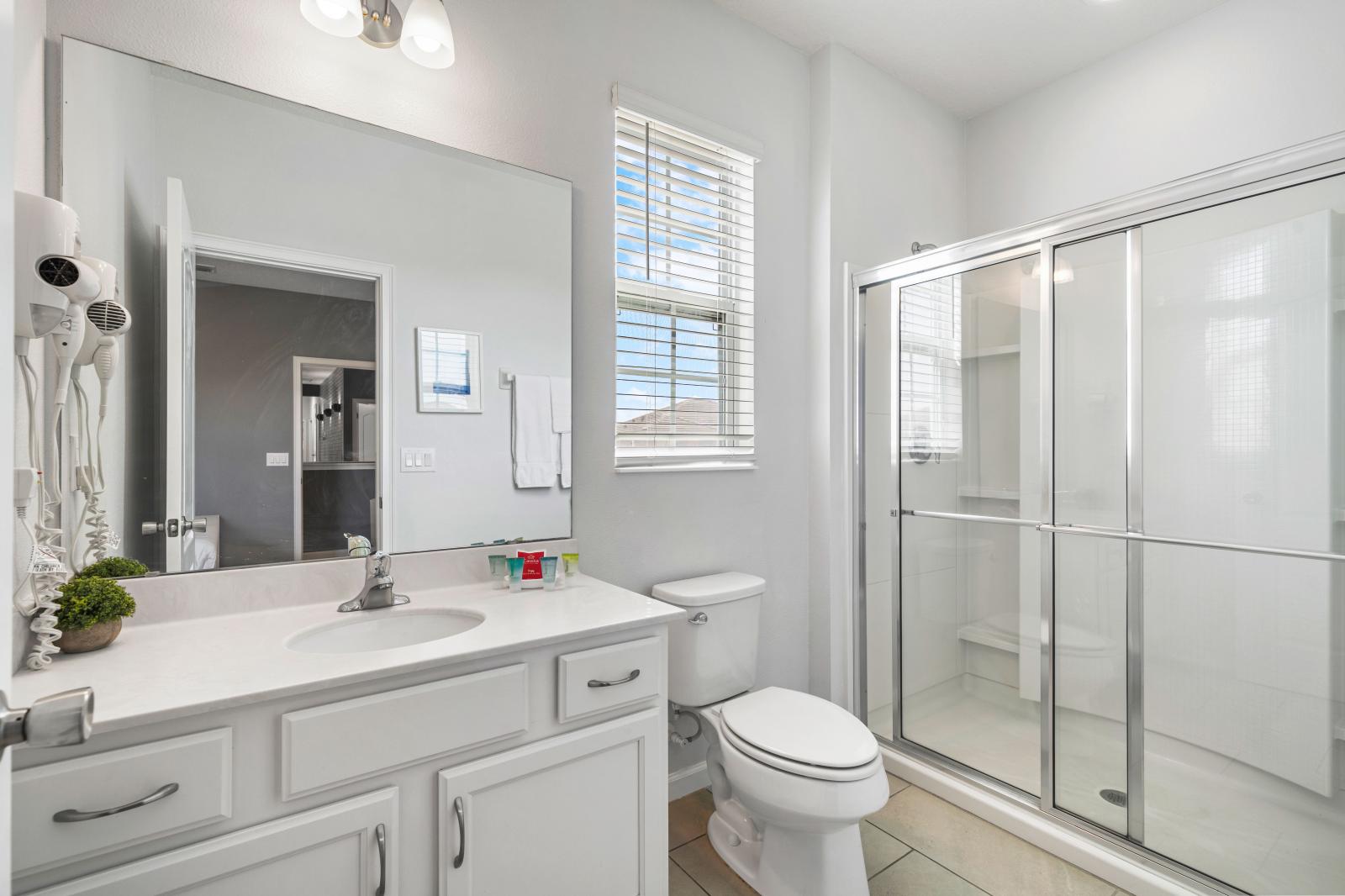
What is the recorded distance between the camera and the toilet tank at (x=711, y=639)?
1900 millimetres

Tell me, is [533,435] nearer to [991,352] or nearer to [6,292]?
[6,292]

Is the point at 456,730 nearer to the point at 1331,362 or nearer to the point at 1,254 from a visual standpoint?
the point at 1,254

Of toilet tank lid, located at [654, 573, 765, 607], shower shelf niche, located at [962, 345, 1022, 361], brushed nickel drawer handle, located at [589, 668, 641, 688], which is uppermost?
shower shelf niche, located at [962, 345, 1022, 361]

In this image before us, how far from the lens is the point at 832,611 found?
2.39m

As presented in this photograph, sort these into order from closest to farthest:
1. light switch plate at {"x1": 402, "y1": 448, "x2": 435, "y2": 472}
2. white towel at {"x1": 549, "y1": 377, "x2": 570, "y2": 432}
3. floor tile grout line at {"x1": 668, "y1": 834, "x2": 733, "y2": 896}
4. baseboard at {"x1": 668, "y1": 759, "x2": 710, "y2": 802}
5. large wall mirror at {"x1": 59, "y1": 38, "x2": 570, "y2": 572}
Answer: large wall mirror at {"x1": 59, "y1": 38, "x2": 570, "y2": 572} → light switch plate at {"x1": 402, "y1": 448, "x2": 435, "y2": 472} → floor tile grout line at {"x1": 668, "y1": 834, "x2": 733, "y2": 896} → white towel at {"x1": 549, "y1": 377, "x2": 570, "y2": 432} → baseboard at {"x1": 668, "y1": 759, "x2": 710, "y2": 802}

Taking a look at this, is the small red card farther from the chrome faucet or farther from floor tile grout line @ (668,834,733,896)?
floor tile grout line @ (668,834,733,896)

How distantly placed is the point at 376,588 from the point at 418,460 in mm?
337

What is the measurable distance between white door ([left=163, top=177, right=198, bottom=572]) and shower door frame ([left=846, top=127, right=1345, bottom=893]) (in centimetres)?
205

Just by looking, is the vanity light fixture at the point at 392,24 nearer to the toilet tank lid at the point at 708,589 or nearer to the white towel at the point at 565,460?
the white towel at the point at 565,460

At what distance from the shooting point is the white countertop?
37.1 inches

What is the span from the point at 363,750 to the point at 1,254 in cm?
85

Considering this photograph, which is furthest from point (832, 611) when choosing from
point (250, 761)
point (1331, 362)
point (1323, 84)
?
point (1323, 84)

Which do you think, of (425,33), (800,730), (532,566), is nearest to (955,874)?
(800,730)

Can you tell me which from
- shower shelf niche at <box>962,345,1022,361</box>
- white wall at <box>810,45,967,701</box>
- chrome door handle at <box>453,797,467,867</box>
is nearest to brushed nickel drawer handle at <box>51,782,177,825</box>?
chrome door handle at <box>453,797,467,867</box>
